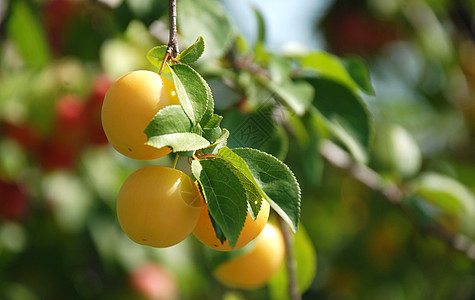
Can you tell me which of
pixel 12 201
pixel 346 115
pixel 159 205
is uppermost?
pixel 159 205

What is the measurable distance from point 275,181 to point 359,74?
50 centimetres

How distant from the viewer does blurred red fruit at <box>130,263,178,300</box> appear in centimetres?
185

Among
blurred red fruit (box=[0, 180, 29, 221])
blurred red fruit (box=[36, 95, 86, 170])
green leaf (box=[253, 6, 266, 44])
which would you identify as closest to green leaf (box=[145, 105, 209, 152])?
green leaf (box=[253, 6, 266, 44])

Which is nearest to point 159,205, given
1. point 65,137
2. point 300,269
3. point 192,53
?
point 192,53

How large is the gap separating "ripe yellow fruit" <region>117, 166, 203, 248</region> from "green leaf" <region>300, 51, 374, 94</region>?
0.52 metres

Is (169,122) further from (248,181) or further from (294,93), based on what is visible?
(294,93)

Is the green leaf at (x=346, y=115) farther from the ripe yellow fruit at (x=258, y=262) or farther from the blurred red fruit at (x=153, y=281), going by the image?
the blurred red fruit at (x=153, y=281)

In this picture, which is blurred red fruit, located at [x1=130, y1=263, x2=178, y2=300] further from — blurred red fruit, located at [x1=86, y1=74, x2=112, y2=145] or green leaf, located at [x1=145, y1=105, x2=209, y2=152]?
green leaf, located at [x1=145, y1=105, x2=209, y2=152]

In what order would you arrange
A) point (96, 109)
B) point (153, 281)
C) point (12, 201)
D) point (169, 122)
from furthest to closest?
point (153, 281) < point (12, 201) < point (96, 109) < point (169, 122)

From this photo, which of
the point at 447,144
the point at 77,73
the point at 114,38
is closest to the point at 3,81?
the point at 77,73

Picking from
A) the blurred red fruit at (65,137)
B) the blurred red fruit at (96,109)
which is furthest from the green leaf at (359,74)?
the blurred red fruit at (65,137)

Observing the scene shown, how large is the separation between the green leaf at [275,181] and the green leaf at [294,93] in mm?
346

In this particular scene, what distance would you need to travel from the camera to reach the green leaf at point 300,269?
1.14 m

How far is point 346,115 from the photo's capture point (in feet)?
3.25
